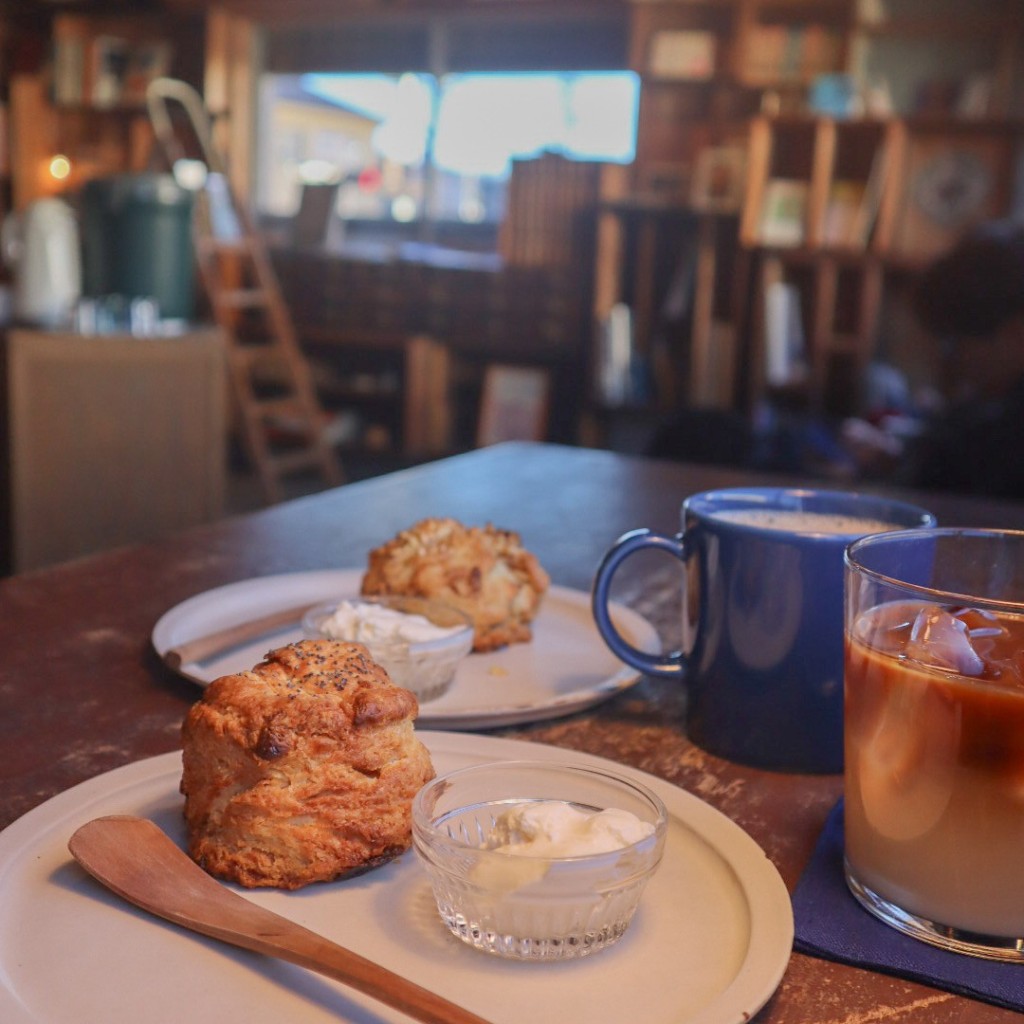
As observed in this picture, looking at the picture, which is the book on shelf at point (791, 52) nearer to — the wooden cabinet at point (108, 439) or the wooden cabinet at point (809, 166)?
the wooden cabinet at point (809, 166)

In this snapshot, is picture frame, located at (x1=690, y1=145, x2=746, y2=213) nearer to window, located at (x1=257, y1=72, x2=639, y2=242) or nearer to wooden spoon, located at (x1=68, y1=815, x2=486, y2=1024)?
window, located at (x1=257, y1=72, x2=639, y2=242)

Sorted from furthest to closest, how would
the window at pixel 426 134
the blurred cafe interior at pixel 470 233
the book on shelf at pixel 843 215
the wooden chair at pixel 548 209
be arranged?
1. the window at pixel 426 134
2. the wooden chair at pixel 548 209
3. the book on shelf at pixel 843 215
4. the blurred cafe interior at pixel 470 233

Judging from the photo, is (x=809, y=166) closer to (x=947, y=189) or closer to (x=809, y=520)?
(x=947, y=189)

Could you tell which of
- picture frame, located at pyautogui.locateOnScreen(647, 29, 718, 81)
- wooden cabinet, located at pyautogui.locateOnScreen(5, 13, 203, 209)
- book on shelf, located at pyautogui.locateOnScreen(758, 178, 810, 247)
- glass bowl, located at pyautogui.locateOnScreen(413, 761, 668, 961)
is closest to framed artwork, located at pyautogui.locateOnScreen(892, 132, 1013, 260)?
book on shelf, located at pyautogui.locateOnScreen(758, 178, 810, 247)

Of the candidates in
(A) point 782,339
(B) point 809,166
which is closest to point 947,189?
(B) point 809,166

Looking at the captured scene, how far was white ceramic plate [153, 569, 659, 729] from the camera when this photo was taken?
76 cm

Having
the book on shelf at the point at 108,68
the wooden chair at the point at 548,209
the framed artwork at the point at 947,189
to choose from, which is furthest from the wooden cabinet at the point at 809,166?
the book on shelf at the point at 108,68

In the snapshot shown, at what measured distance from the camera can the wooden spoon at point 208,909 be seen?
422 mm

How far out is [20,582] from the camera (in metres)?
1.06

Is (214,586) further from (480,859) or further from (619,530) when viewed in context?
(480,859)

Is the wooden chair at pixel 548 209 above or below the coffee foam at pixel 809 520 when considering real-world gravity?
above

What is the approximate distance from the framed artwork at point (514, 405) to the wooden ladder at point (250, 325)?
82 cm

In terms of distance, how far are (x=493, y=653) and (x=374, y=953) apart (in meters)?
0.44

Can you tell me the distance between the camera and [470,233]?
6387mm
